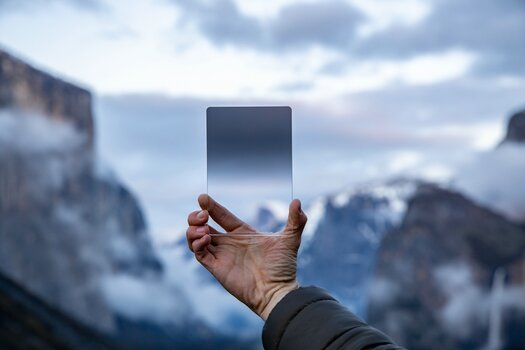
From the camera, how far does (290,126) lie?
2150 mm

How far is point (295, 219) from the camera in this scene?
189 cm

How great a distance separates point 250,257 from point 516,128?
55213mm

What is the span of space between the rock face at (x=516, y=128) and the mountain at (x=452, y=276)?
0.06 metres

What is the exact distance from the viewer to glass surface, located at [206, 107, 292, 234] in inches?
83.5

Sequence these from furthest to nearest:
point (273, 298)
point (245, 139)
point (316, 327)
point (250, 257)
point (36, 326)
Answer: point (36, 326) < point (245, 139) < point (250, 257) < point (273, 298) < point (316, 327)

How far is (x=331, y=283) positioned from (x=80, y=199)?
17576mm

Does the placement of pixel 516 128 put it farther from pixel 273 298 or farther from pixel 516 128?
pixel 273 298

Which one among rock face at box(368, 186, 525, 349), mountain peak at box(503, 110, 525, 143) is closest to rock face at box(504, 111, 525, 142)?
mountain peak at box(503, 110, 525, 143)

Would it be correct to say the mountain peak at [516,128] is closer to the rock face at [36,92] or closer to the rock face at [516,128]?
the rock face at [516,128]

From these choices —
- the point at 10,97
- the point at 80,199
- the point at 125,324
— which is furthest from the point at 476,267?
the point at 10,97

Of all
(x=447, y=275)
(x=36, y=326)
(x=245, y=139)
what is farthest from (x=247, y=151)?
(x=447, y=275)

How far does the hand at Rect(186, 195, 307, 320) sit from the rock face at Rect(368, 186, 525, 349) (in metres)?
48.8

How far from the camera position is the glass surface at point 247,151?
212 cm

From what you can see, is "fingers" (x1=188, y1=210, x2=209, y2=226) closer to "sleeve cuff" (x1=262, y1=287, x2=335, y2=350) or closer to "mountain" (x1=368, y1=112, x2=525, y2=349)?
"sleeve cuff" (x1=262, y1=287, x2=335, y2=350)
